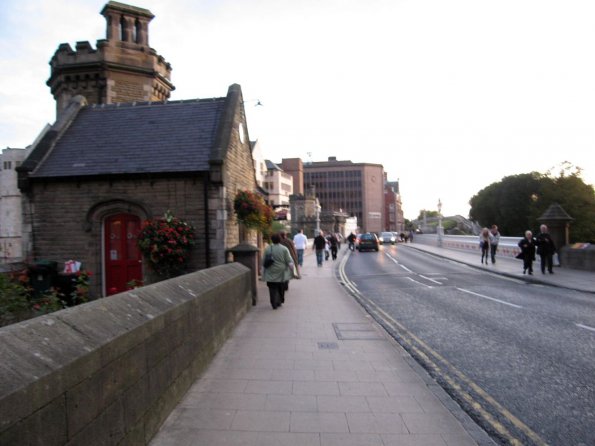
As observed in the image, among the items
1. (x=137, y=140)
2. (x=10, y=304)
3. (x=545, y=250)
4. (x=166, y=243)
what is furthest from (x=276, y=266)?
(x=545, y=250)

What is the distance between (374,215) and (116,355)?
13596cm

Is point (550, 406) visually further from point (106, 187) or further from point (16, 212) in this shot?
point (16, 212)

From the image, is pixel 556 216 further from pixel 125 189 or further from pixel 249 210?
pixel 125 189

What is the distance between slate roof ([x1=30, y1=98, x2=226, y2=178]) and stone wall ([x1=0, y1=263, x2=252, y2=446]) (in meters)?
8.83

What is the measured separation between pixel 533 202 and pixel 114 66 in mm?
54954

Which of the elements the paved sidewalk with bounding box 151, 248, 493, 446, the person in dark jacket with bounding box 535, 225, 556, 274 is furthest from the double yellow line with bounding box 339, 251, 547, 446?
the person in dark jacket with bounding box 535, 225, 556, 274

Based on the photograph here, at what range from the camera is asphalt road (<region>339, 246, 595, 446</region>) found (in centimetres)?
446

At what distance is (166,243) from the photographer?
40.5 feet

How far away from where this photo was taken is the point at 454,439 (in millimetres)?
3941

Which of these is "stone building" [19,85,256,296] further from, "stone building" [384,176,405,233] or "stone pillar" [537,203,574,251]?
"stone building" [384,176,405,233]

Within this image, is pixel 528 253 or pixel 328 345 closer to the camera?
pixel 328 345

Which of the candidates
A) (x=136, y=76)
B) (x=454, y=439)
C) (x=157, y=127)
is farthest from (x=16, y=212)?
(x=454, y=439)

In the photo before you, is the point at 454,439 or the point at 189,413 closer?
the point at 454,439

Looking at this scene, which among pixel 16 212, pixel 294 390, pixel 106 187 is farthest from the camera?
pixel 16 212
